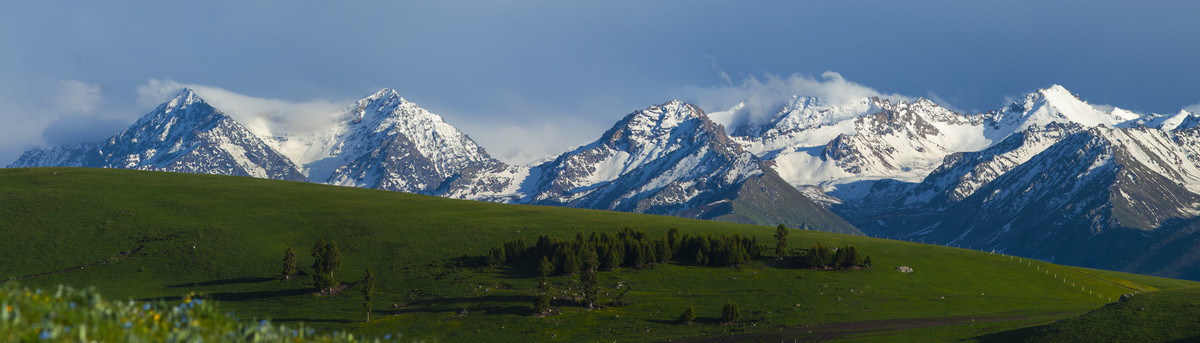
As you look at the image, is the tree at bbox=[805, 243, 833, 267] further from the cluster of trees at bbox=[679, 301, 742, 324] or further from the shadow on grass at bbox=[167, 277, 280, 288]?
the shadow on grass at bbox=[167, 277, 280, 288]

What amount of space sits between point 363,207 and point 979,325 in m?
104

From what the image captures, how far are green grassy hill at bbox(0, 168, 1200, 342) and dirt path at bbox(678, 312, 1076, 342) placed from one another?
35cm

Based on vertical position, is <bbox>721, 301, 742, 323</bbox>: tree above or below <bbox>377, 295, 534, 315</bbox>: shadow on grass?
below

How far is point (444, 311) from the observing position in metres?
92.0

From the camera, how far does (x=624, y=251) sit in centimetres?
11200

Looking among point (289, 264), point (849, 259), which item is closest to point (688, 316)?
point (849, 259)

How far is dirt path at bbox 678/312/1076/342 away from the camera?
3226 inches

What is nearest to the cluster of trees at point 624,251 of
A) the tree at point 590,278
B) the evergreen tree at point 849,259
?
the tree at point 590,278

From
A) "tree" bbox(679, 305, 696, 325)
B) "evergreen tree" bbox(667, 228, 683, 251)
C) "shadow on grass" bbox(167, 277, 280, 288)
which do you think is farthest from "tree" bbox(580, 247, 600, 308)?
"shadow on grass" bbox(167, 277, 280, 288)

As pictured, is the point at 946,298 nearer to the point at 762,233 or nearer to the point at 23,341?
the point at 762,233

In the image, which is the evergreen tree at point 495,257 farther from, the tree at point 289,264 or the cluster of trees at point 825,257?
the cluster of trees at point 825,257

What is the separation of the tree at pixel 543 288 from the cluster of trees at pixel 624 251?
1.88 metres

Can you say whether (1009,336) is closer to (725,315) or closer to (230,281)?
(725,315)

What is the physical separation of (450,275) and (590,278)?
20806mm
